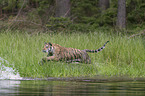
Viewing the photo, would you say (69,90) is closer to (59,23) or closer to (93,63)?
(93,63)

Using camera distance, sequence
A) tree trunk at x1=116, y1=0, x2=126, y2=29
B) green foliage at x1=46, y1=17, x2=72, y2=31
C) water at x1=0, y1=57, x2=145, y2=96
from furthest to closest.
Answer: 1. tree trunk at x1=116, y1=0, x2=126, y2=29
2. green foliage at x1=46, y1=17, x2=72, y2=31
3. water at x1=0, y1=57, x2=145, y2=96

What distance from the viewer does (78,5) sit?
23.3m

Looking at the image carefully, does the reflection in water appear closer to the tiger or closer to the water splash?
the water splash

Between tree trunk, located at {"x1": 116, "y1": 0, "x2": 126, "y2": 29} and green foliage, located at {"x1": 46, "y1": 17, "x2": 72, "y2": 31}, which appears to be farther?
tree trunk, located at {"x1": 116, "y1": 0, "x2": 126, "y2": 29}

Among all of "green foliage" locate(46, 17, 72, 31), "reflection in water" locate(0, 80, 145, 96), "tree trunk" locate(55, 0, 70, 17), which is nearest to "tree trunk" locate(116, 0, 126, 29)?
"tree trunk" locate(55, 0, 70, 17)

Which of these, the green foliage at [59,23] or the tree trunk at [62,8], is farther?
the tree trunk at [62,8]

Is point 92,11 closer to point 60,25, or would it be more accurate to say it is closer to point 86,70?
point 60,25

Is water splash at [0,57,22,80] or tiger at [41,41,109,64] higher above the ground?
tiger at [41,41,109,64]

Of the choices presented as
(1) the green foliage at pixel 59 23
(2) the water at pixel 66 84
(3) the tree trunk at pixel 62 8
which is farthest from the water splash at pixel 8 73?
(3) the tree trunk at pixel 62 8

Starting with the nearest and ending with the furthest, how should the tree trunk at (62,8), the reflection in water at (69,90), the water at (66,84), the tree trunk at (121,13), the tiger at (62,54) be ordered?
1. the reflection in water at (69,90)
2. the water at (66,84)
3. the tiger at (62,54)
4. the tree trunk at (62,8)
5. the tree trunk at (121,13)

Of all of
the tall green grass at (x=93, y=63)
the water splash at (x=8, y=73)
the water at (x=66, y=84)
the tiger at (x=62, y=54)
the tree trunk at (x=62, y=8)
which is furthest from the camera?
the tree trunk at (x=62, y=8)

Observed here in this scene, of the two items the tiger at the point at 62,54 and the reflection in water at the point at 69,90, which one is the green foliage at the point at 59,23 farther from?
the reflection in water at the point at 69,90

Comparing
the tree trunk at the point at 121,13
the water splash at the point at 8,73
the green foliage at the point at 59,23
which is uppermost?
the tree trunk at the point at 121,13

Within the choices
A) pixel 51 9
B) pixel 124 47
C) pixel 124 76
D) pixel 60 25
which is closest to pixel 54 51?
pixel 124 76
